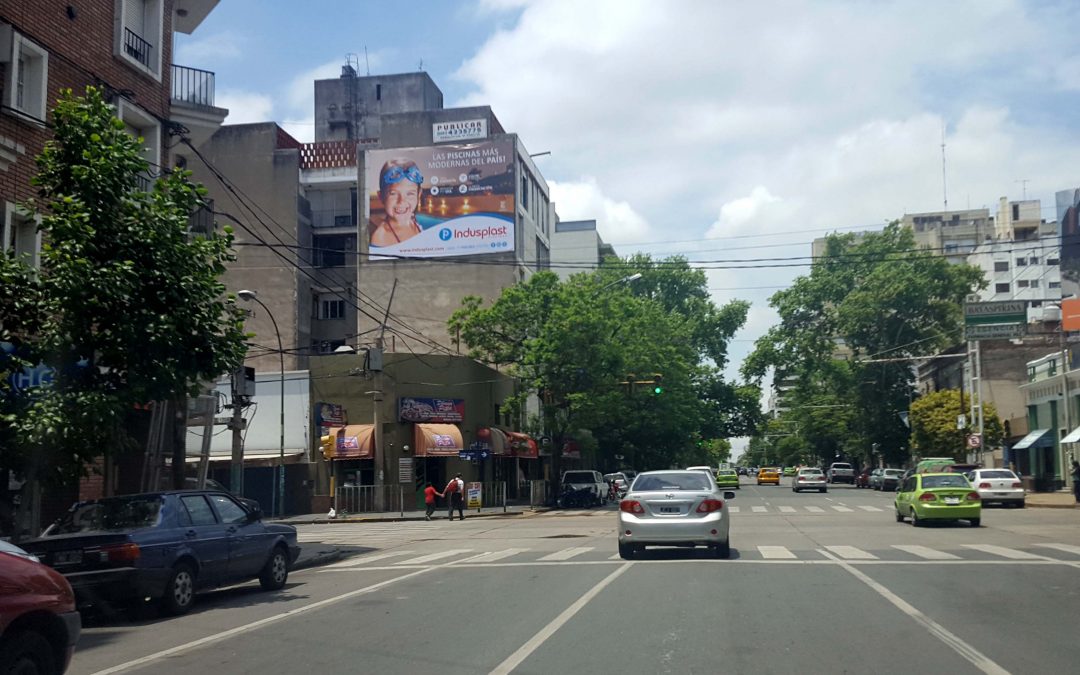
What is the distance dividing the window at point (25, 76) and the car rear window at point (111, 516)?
28.8 ft

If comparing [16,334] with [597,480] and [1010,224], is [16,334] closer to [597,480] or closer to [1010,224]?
[597,480]

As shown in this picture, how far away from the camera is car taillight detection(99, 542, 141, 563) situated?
1238cm

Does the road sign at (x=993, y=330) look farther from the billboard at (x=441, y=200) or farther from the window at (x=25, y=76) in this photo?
the window at (x=25, y=76)

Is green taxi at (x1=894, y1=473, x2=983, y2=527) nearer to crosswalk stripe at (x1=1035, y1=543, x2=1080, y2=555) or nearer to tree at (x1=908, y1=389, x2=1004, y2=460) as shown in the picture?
crosswalk stripe at (x1=1035, y1=543, x2=1080, y2=555)

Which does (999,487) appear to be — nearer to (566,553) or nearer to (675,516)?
(566,553)

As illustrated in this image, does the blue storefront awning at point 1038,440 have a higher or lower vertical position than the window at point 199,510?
higher

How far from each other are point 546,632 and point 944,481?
63.5ft

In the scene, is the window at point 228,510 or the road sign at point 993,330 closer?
the window at point 228,510

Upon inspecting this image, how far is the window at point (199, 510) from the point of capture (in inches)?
552

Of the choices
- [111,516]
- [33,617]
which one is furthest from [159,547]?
[33,617]

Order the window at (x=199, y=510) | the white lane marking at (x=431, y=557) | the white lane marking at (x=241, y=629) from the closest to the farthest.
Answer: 1. the white lane marking at (x=241, y=629)
2. the window at (x=199, y=510)
3. the white lane marking at (x=431, y=557)

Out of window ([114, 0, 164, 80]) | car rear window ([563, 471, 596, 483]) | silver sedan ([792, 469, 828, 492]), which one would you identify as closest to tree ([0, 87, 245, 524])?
window ([114, 0, 164, 80])

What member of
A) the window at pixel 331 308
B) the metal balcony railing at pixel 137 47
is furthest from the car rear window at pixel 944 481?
the window at pixel 331 308

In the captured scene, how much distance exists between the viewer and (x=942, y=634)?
388 inches
